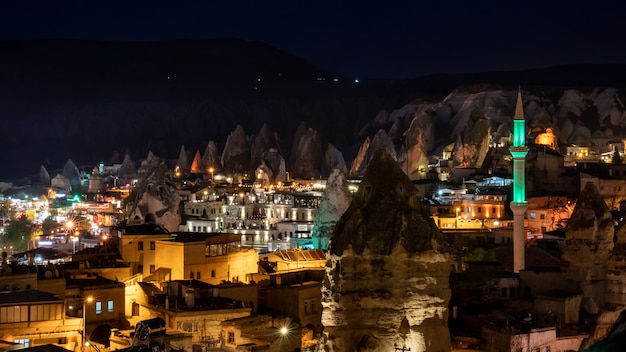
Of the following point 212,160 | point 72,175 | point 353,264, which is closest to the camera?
point 353,264

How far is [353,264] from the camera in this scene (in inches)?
563

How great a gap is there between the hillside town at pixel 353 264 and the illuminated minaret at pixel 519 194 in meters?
0.11

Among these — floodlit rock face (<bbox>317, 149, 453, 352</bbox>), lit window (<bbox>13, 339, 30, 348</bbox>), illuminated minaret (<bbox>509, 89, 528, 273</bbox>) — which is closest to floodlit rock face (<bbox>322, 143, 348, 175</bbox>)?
illuminated minaret (<bbox>509, 89, 528, 273</bbox>)

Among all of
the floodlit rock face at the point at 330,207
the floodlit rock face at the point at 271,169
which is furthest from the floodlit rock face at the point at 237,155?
the floodlit rock face at the point at 330,207

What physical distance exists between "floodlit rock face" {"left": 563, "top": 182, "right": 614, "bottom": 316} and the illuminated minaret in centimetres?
818

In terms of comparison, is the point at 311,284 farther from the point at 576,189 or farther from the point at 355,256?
the point at 576,189

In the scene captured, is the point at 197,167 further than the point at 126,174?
No

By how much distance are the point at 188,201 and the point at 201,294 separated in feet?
139

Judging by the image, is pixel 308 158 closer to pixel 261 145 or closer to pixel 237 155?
pixel 261 145

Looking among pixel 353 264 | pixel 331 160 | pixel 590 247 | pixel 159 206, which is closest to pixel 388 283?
pixel 353 264

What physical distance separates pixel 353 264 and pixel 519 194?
111 feet

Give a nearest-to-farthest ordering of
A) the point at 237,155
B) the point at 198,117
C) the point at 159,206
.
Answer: the point at 159,206 → the point at 237,155 → the point at 198,117

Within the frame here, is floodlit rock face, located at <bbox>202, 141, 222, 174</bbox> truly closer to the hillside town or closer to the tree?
the hillside town

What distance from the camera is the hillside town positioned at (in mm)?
14234
